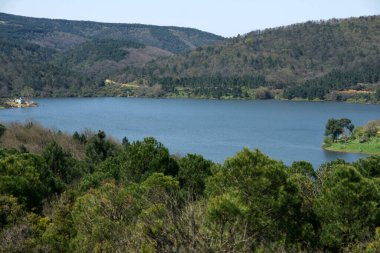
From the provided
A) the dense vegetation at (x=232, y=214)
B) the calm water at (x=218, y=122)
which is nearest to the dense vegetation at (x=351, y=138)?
the calm water at (x=218, y=122)

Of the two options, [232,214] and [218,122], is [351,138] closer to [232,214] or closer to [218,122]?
[218,122]

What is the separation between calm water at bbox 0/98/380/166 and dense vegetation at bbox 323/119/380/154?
233 centimetres

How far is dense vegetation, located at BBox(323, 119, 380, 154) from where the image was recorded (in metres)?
78.5

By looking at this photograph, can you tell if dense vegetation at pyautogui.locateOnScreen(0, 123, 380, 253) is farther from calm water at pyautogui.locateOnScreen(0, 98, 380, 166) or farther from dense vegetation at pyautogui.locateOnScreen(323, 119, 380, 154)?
Answer: dense vegetation at pyautogui.locateOnScreen(323, 119, 380, 154)

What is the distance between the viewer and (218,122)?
358 ft

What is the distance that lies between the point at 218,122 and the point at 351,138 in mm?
30862

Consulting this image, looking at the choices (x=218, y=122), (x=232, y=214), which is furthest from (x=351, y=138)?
(x=232, y=214)

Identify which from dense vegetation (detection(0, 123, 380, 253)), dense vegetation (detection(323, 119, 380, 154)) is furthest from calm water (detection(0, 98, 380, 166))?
dense vegetation (detection(0, 123, 380, 253))

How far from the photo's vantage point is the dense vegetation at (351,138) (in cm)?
7850

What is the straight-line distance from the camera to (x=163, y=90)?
183500 millimetres

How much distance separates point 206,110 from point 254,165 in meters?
116

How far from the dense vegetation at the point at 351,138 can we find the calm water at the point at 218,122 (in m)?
2.33

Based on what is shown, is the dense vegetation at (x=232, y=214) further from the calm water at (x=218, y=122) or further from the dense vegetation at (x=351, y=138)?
the dense vegetation at (x=351, y=138)

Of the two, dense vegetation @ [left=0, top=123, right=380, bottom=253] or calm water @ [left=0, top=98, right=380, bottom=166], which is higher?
dense vegetation @ [left=0, top=123, right=380, bottom=253]
